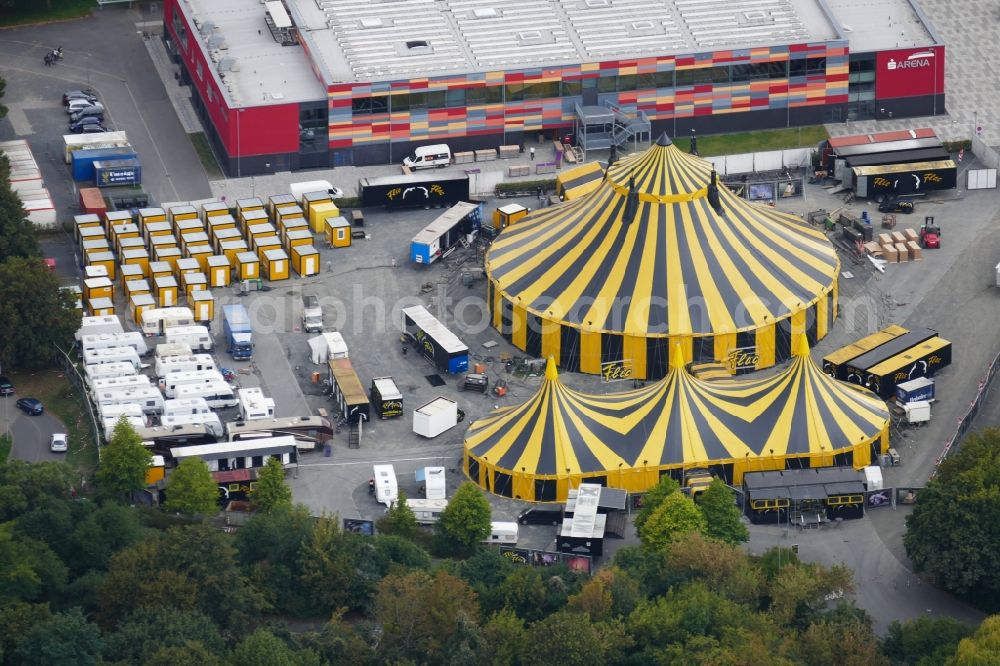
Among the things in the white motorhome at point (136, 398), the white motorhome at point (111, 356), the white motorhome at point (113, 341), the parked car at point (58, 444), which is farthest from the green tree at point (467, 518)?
the white motorhome at point (113, 341)

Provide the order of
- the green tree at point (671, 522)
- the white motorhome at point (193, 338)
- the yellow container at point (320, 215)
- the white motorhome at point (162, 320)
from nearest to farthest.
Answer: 1. the green tree at point (671, 522)
2. the white motorhome at point (193, 338)
3. the white motorhome at point (162, 320)
4. the yellow container at point (320, 215)

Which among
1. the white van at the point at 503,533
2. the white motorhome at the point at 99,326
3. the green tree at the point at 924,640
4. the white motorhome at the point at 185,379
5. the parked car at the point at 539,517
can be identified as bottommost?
the green tree at the point at 924,640

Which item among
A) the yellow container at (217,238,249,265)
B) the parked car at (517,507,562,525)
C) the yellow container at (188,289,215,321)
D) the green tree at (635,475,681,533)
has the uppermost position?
the yellow container at (217,238,249,265)

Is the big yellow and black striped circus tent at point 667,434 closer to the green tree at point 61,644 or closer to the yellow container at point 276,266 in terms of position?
the green tree at point 61,644

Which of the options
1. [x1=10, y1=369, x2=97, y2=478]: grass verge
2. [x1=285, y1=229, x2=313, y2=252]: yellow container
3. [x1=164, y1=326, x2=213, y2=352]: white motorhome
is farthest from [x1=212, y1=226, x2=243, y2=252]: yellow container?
[x1=10, y1=369, x2=97, y2=478]: grass verge

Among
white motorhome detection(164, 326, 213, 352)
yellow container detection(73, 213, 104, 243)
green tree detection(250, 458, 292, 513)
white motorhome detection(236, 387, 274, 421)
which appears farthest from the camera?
yellow container detection(73, 213, 104, 243)

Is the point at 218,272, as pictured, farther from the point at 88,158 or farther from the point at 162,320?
the point at 88,158

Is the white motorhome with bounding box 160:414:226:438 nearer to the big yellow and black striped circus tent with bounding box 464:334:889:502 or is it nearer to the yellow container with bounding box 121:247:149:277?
the big yellow and black striped circus tent with bounding box 464:334:889:502
